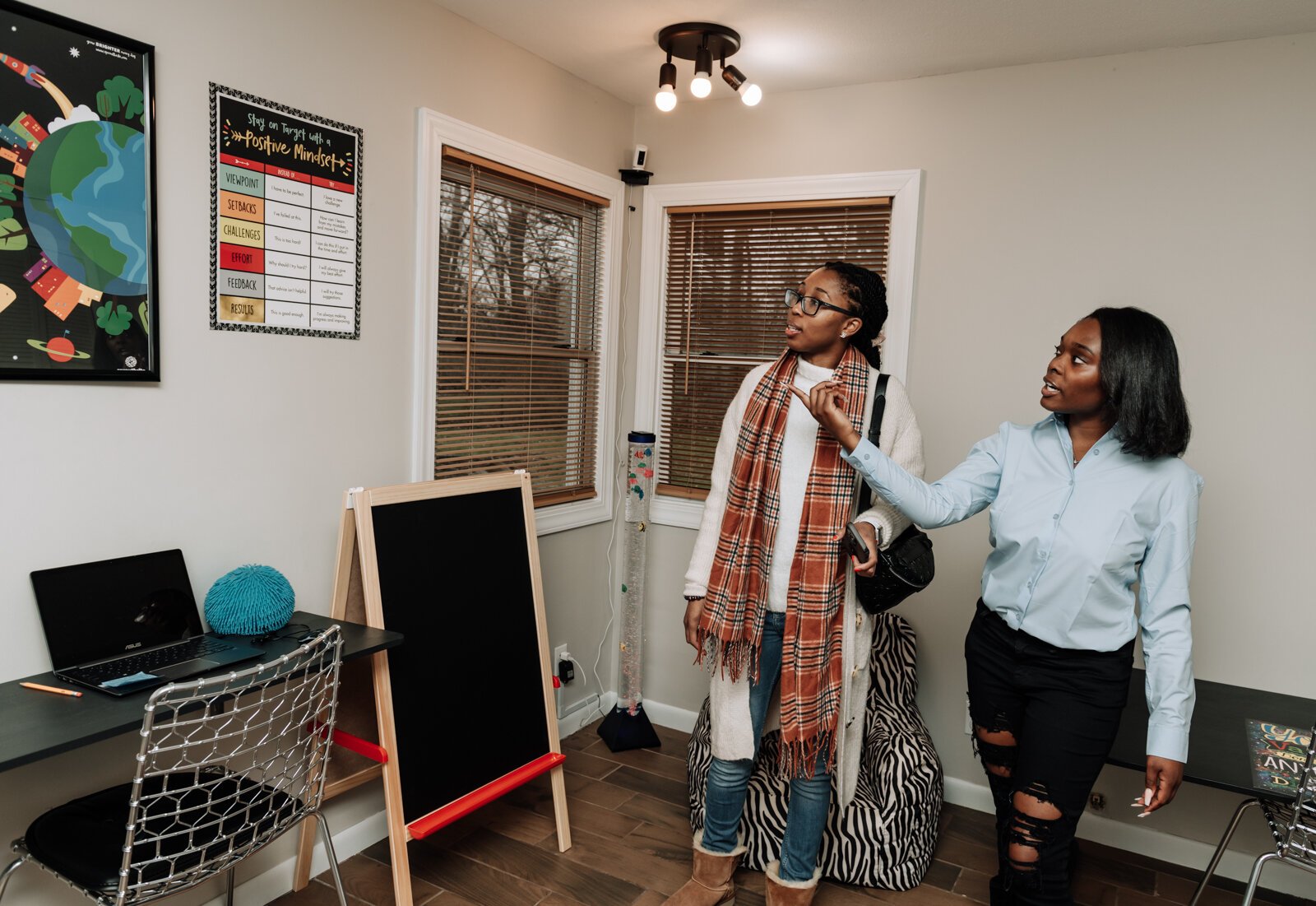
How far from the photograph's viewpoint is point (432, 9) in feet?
8.60

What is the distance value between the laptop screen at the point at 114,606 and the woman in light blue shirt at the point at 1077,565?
5.00ft

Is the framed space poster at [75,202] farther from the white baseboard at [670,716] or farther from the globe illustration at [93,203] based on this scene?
the white baseboard at [670,716]

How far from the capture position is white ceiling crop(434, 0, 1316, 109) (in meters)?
2.43

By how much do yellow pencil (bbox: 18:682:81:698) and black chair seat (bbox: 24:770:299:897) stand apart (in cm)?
22

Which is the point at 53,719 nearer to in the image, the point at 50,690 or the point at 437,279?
the point at 50,690

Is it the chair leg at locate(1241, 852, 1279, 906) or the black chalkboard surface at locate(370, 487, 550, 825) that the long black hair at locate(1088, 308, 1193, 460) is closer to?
the chair leg at locate(1241, 852, 1279, 906)

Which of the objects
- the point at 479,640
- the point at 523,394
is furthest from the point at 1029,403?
the point at 479,640

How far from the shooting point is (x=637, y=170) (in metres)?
3.51

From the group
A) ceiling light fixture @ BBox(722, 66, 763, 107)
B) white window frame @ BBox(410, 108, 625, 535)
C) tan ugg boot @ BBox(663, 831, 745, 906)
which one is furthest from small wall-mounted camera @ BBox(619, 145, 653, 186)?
tan ugg boot @ BBox(663, 831, 745, 906)

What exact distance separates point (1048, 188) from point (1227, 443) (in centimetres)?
98

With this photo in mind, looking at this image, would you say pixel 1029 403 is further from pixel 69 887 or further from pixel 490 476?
pixel 69 887

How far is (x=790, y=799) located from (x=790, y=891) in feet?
0.79

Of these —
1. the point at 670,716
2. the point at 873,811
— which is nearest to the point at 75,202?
the point at 873,811

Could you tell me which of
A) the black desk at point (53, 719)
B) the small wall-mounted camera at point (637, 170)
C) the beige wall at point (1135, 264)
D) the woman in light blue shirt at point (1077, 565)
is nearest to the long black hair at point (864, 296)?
the woman in light blue shirt at point (1077, 565)
